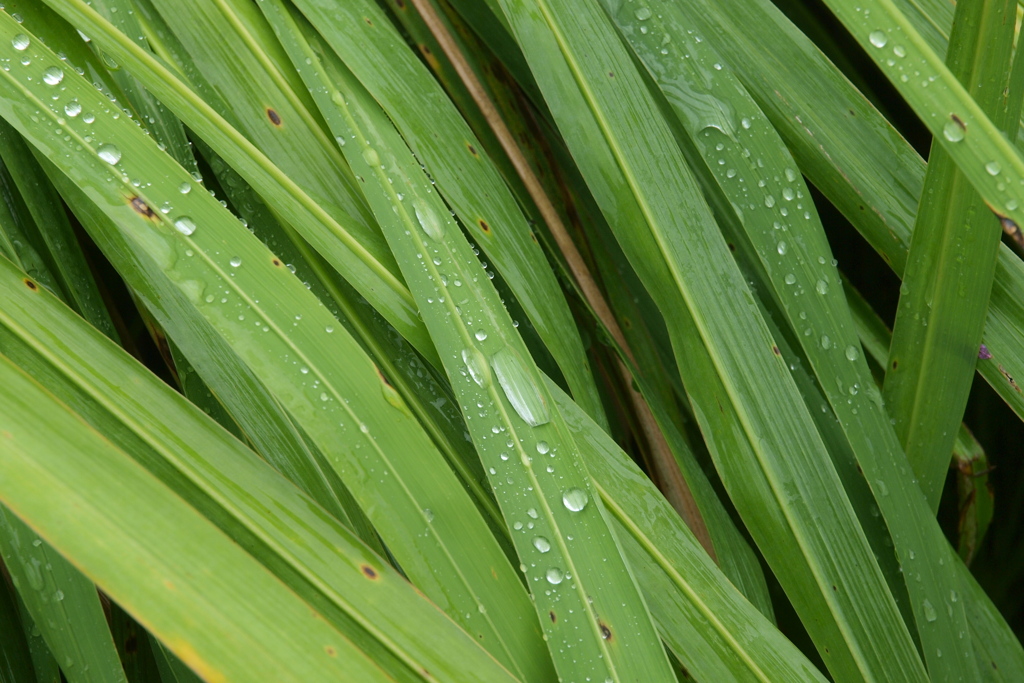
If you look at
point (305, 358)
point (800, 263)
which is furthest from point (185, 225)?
point (800, 263)

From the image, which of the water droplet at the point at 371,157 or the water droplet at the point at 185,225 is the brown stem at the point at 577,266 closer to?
the water droplet at the point at 371,157

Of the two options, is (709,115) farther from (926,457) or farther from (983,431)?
(983,431)

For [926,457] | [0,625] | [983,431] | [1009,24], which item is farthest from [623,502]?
[983,431]

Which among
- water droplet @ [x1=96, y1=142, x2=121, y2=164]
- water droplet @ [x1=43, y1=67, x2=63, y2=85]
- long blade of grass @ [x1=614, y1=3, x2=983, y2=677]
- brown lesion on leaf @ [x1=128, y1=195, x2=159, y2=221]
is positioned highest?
water droplet @ [x1=43, y1=67, x2=63, y2=85]

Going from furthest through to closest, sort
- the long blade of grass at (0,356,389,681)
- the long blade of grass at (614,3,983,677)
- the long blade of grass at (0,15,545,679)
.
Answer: the long blade of grass at (614,3,983,677), the long blade of grass at (0,15,545,679), the long blade of grass at (0,356,389,681)

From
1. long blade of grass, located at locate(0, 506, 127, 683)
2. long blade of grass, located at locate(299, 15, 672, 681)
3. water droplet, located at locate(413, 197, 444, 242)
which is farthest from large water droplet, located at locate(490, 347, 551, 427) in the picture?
long blade of grass, located at locate(0, 506, 127, 683)

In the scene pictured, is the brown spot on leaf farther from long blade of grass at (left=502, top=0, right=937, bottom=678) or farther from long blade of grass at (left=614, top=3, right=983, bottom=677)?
long blade of grass at (left=614, top=3, right=983, bottom=677)

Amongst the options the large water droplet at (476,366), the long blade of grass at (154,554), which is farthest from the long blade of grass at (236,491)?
the large water droplet at (476,366)
